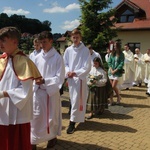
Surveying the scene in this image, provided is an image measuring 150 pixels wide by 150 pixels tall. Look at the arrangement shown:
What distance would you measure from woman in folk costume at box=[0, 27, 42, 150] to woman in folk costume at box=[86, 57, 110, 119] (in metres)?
3.58

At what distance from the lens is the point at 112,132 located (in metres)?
5.70

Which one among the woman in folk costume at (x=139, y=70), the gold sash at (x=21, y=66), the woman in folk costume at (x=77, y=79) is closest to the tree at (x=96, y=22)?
the woman in folk costume at (x=139, y=70)

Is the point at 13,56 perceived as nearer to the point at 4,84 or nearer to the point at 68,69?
the point at 4,84

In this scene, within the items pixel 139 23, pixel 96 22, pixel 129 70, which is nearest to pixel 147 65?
pixel 129 70

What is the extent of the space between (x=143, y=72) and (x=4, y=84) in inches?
486

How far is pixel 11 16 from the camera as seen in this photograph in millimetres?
66000

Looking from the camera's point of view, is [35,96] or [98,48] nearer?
[35,96]

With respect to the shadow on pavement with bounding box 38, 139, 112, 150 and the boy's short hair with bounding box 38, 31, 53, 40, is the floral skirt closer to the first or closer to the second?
the shadow on pavement with bounding box 38, 139, 112, 150

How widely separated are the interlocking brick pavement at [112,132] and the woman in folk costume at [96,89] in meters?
0.32

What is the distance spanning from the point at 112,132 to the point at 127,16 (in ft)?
66.4

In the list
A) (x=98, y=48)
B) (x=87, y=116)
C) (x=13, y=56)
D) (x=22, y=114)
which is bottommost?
(x=87, y=116)

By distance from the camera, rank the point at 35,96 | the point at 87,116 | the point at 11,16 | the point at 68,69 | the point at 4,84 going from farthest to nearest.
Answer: the point at 11,16
the point at 87,116
the point at 68,69
the point at 35,96
the point at 4,84

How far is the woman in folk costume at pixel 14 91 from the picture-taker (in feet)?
9.74

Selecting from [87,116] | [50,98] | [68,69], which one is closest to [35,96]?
[50,98]
